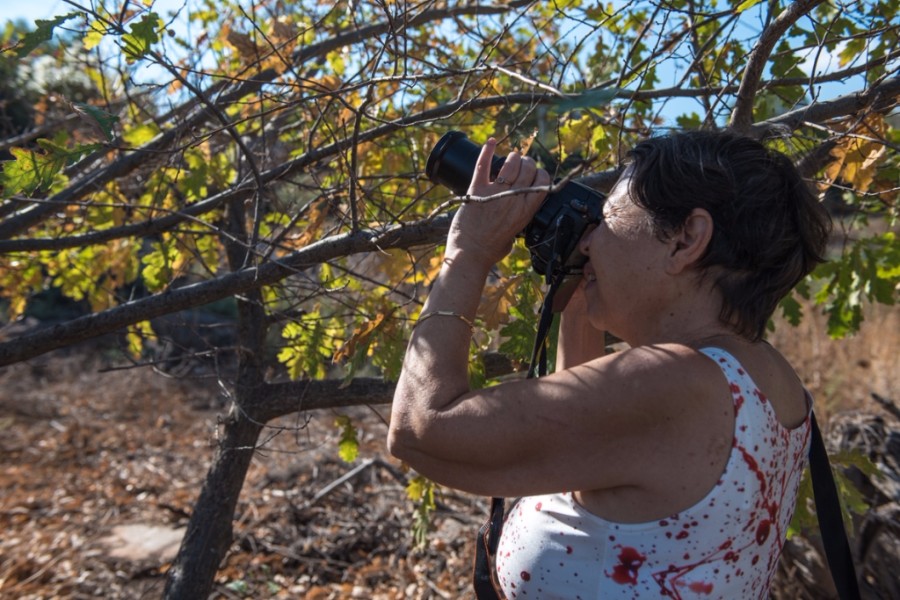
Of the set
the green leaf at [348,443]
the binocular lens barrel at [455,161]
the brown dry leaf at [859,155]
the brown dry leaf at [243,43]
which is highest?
the brown dry leaf at [243,43]

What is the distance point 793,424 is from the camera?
1.33 meters

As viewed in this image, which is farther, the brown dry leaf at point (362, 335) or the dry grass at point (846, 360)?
the dry grass at point (846, 360)

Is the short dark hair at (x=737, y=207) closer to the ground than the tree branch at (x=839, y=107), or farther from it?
closer to the ground

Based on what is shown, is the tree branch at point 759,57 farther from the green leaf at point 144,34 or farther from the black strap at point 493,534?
the green leaf at point 144,34

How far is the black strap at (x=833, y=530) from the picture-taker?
1403mm

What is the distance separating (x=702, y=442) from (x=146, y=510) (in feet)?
13.2

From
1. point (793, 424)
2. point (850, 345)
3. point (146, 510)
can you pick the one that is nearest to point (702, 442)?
point (793, 424)

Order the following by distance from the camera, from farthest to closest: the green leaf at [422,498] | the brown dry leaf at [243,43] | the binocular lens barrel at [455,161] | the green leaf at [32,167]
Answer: the green leaf at [422,498] < the brown dry leaf at [243,43] < the green leaf at [32,167] < the binocular lens barrel at [455,161]

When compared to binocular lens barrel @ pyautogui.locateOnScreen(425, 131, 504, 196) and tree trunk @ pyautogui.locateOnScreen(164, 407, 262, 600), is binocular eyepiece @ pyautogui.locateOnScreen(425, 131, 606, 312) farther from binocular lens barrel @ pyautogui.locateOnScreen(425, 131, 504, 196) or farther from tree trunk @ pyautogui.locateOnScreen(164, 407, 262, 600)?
tree trunk @ pyautogui.locateOnScreen(164, 407, 262, 600)

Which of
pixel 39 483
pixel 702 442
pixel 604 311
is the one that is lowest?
pixel 39 483

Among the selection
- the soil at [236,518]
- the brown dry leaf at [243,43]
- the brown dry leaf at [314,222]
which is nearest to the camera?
the brown dry leaf at [314,222]

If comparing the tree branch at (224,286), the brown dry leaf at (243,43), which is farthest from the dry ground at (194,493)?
the brown dry leaf at (243,43)

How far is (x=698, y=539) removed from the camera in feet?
3.86

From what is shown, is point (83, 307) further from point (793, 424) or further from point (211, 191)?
point (793, 424)
